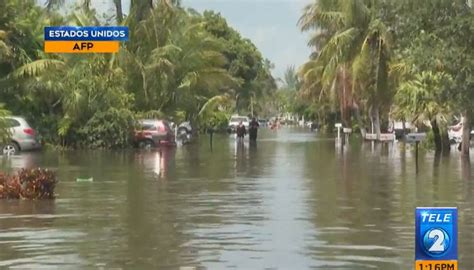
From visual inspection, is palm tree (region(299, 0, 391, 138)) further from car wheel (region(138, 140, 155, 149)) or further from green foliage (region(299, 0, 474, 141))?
car wheel (region(138, 140, 155, 149))

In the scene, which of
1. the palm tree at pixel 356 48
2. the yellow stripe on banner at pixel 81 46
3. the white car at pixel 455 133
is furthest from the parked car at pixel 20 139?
the white car at pixel 455 133

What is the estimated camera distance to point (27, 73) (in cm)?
3675

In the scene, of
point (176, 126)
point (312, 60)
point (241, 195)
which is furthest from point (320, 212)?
point (312, 60)

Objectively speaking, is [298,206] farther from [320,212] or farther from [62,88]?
[62,88]

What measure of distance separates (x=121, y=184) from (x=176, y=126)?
3065cm

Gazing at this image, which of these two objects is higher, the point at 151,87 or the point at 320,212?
the point at 151,87

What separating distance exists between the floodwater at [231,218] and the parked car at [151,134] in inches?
599

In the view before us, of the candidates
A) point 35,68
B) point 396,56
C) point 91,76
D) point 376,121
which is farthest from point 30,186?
point 376,121

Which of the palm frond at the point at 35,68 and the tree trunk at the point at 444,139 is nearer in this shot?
the palm frond at the point at 35,68

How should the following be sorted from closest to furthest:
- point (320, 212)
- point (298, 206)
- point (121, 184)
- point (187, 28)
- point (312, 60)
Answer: point (320, 212) < point (298, 206) < point (121, 184) < point (187, 28) < point (312, 60)

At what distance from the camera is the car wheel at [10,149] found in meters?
32.9

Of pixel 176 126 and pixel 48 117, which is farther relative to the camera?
pixel 176 126

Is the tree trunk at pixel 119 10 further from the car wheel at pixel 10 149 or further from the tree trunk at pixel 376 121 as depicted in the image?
the tree trunk at pixel 376 121

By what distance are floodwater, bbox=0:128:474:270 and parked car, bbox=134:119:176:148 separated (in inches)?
599
